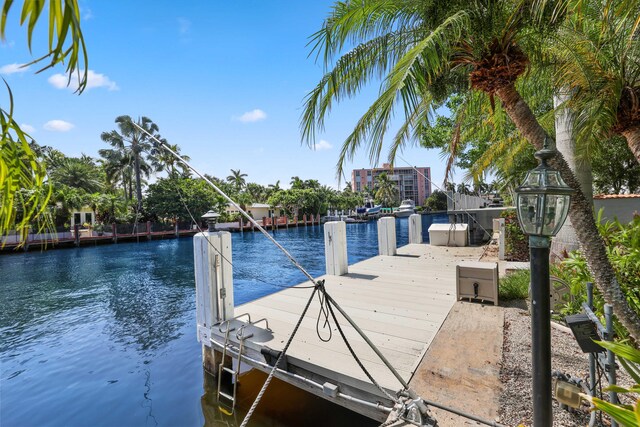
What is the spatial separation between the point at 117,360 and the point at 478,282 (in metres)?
7.38

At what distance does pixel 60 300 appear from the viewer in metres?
11.9

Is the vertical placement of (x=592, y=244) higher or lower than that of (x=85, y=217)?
lower

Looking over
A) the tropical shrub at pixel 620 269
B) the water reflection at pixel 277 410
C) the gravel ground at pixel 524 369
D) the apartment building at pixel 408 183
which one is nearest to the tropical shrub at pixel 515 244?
the tropical shrub at pixel 620 269

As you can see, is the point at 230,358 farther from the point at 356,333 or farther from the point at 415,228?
the point at 415,228

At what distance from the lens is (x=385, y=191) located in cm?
7775

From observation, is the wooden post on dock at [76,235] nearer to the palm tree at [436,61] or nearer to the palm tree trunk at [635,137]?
the palm tree at [436,61]

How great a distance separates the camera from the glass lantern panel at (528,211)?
1.91 meters

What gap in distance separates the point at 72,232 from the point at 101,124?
32167 millimetres

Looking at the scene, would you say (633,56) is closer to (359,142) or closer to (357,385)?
(359,142)

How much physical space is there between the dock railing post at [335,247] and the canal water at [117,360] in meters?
1.51

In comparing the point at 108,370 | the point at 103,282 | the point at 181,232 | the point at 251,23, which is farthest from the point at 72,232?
the point at 251,23

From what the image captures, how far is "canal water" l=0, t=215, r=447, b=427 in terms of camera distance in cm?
484

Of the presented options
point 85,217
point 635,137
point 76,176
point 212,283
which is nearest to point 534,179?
point 635,137

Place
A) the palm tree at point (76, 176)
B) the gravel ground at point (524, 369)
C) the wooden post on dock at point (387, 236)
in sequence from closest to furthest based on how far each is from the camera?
the gravel ground at point (524, 369)
the wooden post on dock at point (387, 236)
the palm tree at point (76, 176)
